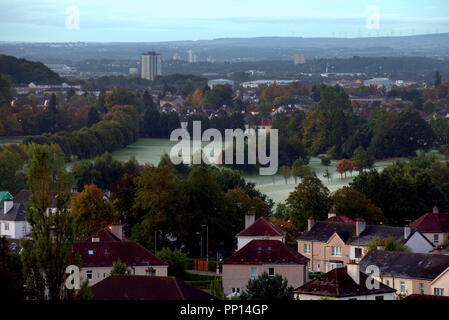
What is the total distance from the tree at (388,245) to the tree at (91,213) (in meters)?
8.42

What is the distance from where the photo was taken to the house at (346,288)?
75.3 ft

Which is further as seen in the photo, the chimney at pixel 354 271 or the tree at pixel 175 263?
the tree at pixel 175 263

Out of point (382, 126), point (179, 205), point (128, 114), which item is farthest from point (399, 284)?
point (128, 114)

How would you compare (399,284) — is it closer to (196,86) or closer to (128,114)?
(128,114)

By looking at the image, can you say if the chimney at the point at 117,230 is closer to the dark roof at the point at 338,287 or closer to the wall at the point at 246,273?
the wall at the point at 246,273

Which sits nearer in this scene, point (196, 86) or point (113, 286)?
point (113, 286)

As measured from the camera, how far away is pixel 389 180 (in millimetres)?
45844

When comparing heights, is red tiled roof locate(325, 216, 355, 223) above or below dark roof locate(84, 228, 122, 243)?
below

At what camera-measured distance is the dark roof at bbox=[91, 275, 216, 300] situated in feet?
66.9

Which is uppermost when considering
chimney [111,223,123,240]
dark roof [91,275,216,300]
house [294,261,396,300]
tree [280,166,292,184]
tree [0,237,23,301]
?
tree [0,237,23,301]

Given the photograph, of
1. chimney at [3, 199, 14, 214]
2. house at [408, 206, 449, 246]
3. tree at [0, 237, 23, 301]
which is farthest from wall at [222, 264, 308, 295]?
chimney at [3, 199, 14, 214]

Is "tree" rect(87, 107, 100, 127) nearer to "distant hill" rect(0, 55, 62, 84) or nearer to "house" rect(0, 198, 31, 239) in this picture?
"distant hill" rect(0, 55, 62, 84)

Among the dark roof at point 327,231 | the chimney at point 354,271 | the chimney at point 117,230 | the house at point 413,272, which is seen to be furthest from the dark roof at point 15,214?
the chimney at point 354,271
